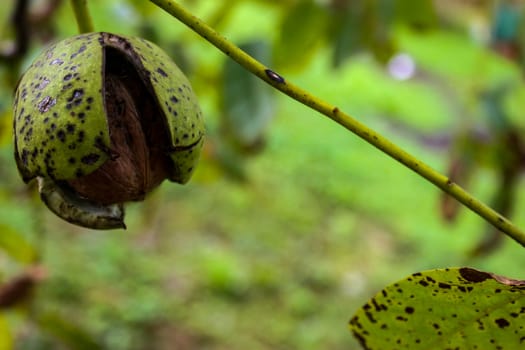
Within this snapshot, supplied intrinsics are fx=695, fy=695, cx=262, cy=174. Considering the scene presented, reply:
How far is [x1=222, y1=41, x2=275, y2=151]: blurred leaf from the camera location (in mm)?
1497

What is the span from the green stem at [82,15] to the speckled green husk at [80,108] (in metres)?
0.06

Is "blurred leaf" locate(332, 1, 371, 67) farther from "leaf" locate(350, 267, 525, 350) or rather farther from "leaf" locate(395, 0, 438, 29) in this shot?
"leaf" locate(350, 267, 525, 350)

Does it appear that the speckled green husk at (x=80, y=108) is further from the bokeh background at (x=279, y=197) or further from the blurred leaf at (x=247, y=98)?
the blurred leaf at (x=247, y=98)

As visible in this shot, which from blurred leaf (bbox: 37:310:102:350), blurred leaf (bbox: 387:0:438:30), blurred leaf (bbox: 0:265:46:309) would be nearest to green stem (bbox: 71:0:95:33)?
blurred leaf (bbox: 0:265:46:309)

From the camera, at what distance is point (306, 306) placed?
3559 millimetres

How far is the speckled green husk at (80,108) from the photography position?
1.98 feet

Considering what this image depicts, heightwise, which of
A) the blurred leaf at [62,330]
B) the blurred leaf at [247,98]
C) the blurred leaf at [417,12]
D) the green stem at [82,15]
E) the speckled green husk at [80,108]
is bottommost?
the blurred leaf at [62,330]

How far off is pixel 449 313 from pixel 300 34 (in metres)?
1.02

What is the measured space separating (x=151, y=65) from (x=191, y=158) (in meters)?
0.10

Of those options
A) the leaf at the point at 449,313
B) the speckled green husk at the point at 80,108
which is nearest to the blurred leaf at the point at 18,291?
the speckled green husk at the point at 80,108

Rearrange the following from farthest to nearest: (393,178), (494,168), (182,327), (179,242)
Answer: (393,178), (179,242), (182,327), (494,168)

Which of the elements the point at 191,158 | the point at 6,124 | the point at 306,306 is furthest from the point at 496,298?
the point at 306,306

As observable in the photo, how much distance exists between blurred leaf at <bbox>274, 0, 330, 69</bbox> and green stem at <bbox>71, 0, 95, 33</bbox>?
2.88ft

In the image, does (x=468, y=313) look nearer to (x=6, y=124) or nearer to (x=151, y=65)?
(x=151, y=65)
